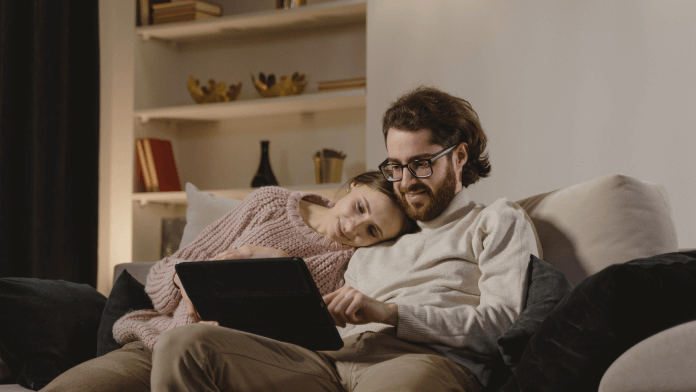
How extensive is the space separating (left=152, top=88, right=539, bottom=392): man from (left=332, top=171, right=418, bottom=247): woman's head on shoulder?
0.03m

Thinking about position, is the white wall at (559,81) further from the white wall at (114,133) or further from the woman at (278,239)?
the white wall at (114,133)

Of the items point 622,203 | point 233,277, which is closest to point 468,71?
point 622,203

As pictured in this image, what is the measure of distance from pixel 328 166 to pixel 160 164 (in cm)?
103

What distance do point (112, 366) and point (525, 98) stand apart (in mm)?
→ 2034

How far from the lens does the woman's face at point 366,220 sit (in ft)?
5.28

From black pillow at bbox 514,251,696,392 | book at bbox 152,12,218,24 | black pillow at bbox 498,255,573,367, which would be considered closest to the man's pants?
black pillow at bbox 498,255,573,367

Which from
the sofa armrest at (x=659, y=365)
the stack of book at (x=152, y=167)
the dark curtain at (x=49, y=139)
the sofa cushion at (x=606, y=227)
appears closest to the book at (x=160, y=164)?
the stack of book at (x=152, y=167)

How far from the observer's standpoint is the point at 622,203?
148cm

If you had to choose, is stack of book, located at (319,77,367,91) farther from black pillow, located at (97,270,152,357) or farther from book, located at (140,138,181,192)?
black pillow, located at (97,270,152,357)

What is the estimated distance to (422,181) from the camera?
1.56 metres

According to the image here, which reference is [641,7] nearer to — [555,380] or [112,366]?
[555,380]

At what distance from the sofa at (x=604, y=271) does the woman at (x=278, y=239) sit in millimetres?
A: 144

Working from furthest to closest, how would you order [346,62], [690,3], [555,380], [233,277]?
[346,62], [690,3], [233,277], [555,380]

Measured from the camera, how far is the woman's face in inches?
63.4
